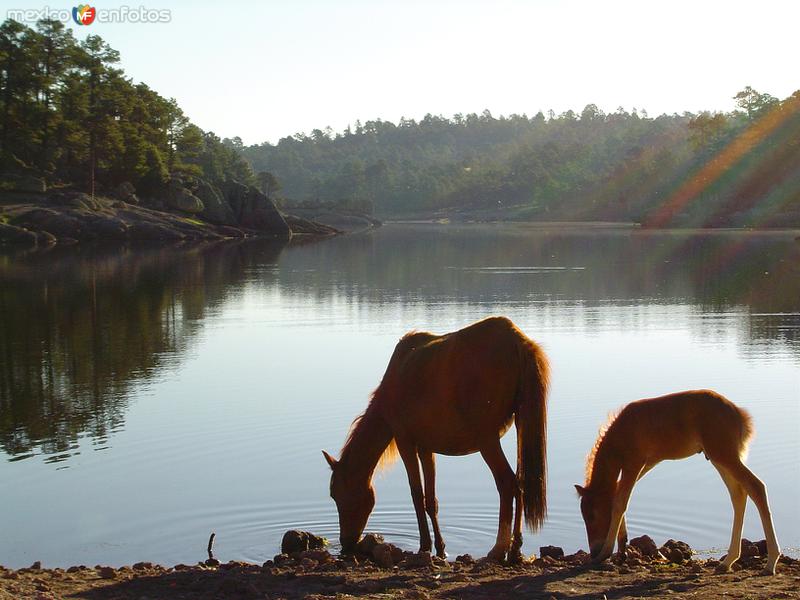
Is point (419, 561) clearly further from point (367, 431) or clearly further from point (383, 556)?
point (367, 431)

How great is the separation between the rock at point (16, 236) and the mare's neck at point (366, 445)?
61.0m

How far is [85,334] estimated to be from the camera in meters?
23.5

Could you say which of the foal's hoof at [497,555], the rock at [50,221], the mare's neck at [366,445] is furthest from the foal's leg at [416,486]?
the rock at [50,221]

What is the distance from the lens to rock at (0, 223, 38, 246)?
65625 mm

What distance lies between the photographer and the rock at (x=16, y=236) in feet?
215

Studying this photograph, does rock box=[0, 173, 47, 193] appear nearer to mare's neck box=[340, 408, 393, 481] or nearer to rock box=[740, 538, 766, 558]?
mare's neck box=[340, 408, 393, 481]

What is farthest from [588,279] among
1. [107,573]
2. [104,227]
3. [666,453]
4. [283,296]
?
[104,227]

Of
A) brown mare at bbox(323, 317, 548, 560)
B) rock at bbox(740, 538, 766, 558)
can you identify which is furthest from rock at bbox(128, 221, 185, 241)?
rock at bbox(740, 538, 766, 558)

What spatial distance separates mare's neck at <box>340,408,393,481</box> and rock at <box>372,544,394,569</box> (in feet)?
2.79

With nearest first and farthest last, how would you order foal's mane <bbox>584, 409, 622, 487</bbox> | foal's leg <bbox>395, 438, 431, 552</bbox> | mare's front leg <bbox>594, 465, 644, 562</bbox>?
mare's front leg <bbox>594, 465, 644, 562</bbox> → foal's mane <bbox>584, 409, 622, 487</bbox> → foal's leg <bbox>395, 438, 431, 552</bbox>

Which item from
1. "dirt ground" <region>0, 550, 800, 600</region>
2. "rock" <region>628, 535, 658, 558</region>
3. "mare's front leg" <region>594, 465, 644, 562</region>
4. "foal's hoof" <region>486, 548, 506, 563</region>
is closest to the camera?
"dirt ground" <region>0, 550, 800, 600</region>

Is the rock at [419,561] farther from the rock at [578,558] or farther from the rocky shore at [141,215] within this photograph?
the rocky shore at [141,215]

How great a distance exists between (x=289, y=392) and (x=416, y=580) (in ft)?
30.5

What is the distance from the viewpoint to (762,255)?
50844 mm
